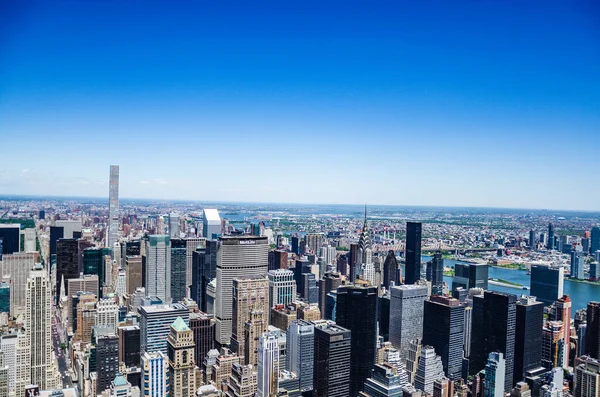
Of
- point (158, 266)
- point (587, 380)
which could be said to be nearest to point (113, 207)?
point (158, 266)

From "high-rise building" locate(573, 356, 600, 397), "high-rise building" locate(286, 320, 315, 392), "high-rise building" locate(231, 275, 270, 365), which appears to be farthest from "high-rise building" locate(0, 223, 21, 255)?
"high-rise building" locate(573, 356, 600, 397)

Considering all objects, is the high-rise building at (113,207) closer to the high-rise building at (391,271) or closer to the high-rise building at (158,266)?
the high-rise building at (158,266)

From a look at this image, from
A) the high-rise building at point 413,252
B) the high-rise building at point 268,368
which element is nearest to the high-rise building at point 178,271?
the high-rise building at point 268,368

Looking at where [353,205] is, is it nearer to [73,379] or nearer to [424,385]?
[424,385]

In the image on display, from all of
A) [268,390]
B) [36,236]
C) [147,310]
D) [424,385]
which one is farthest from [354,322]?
[36,236]

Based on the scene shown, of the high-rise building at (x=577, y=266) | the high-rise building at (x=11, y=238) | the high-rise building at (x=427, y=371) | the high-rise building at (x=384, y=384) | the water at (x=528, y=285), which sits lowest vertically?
the high-rise building at (x=427, y=371)

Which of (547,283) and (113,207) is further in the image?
(113,207)

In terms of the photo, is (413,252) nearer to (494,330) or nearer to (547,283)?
(547,283)
